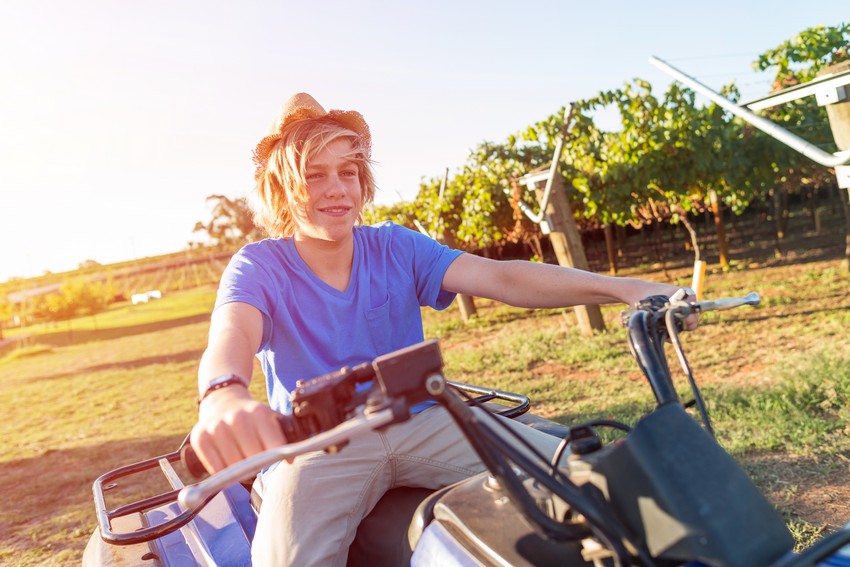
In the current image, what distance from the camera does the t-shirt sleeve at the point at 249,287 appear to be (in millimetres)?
2082

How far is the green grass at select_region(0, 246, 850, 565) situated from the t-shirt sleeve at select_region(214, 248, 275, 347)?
274 cm

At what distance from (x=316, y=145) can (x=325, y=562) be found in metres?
1.32

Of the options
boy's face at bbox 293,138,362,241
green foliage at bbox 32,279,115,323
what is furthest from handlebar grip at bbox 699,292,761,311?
green foliage at bbox 32,279,115,323

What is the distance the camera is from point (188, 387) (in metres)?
11.9

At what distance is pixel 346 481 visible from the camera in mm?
1889

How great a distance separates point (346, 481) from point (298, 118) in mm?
1275

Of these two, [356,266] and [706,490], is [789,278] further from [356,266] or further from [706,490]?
[706,490]

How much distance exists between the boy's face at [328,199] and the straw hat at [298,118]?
0.49 ft

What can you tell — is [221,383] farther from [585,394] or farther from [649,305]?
[585,394]

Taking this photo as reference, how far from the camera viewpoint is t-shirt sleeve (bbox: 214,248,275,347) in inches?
82.0

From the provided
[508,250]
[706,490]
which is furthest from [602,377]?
[508,250]

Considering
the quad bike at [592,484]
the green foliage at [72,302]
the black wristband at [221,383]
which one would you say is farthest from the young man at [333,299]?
the green foliage at [72,302]

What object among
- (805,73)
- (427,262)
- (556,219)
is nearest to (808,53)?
(805,73)

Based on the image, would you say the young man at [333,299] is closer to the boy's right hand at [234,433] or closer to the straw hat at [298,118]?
the straw hat at [298,118]
